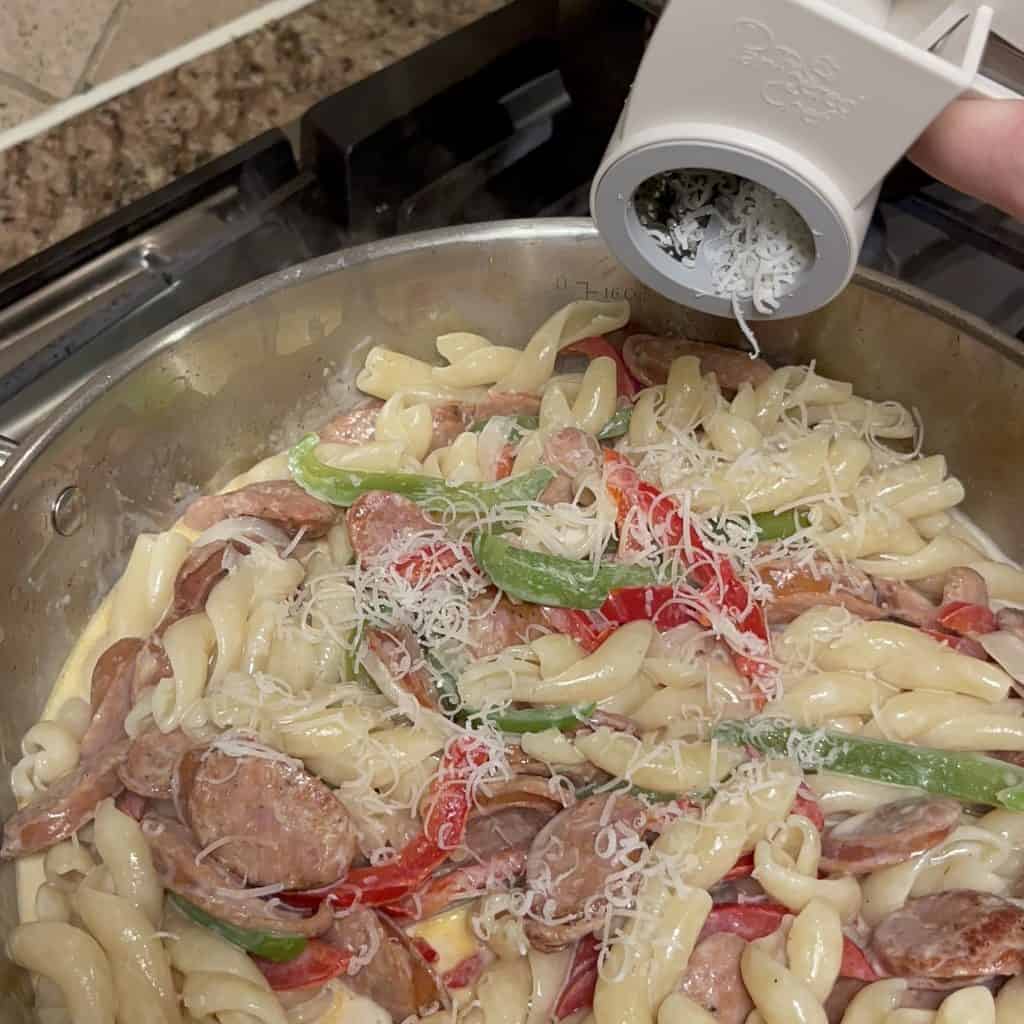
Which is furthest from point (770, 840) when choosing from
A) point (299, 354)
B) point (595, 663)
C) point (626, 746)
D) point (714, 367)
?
point (299, 354)

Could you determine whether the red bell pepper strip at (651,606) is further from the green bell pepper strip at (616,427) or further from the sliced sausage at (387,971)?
the sliced sausage at (387,971)

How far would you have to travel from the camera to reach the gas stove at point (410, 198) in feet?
8.09

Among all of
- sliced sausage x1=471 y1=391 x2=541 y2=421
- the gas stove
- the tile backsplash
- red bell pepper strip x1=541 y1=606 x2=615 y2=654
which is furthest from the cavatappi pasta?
the tile backsplash

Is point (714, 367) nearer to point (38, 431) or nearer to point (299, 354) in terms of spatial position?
point (299, 354)

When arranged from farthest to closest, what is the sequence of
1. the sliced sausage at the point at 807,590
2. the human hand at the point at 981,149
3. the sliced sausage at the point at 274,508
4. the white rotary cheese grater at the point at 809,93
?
the sliced sausage at the point at 274,508
the sliced sausage at the point at 807,590
the human hand at the point at 981,149
the white rotary cheese grater at the point at 809,93

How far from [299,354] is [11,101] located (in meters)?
1.10

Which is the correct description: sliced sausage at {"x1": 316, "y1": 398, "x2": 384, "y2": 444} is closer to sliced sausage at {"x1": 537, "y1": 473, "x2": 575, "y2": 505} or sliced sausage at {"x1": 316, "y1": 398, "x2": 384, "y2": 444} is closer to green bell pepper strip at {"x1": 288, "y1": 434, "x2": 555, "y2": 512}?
green bell pepper strip at {"x1": 288, "y1": 434, "x2": 555, "y2": 512}

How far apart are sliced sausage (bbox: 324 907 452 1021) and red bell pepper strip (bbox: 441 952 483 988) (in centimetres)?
5

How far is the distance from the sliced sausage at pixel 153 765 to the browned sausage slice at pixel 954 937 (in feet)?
4.01

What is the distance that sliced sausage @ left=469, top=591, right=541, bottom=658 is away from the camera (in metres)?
2.06

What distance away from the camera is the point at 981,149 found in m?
1.58

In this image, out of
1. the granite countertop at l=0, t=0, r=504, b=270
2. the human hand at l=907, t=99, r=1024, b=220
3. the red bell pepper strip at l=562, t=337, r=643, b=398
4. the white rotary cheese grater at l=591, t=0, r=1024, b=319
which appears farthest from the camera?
the granite countertop at l=0, t=0, r=504, b=270

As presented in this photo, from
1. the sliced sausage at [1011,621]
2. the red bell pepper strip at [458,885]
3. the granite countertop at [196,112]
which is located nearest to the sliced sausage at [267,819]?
the red bell pepper strip at [458,885]

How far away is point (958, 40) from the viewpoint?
1.46m
